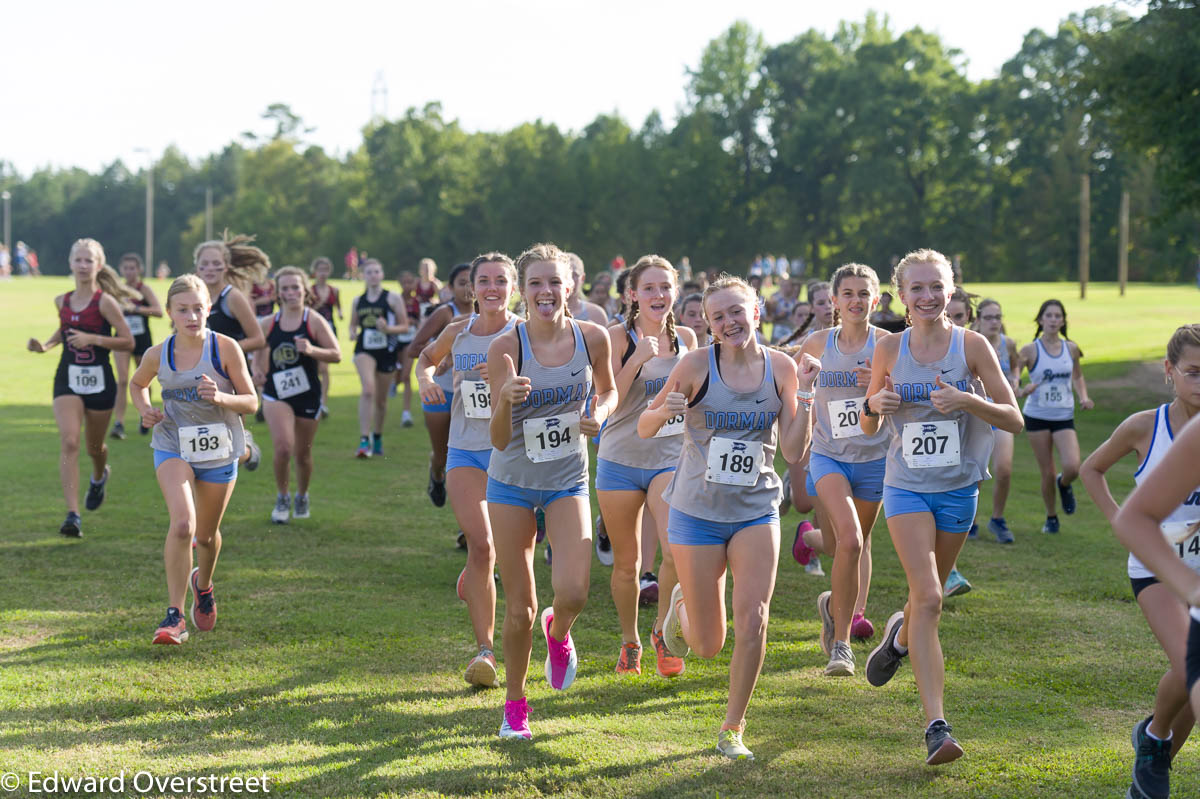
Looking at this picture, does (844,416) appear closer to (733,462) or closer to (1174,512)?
(733,462)

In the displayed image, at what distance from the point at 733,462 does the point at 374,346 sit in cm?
1038

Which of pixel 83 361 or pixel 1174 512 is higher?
pixel 83 361

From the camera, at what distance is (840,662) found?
6.55 m

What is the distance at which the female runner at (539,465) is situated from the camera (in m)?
5.62

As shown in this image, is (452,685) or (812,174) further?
(812,174)

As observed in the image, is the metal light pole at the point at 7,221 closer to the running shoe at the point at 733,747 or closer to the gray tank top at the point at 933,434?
the gray tank top at the point at 933,434

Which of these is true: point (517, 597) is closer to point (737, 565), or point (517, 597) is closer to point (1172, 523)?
point (737, 565)

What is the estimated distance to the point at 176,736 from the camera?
555cm

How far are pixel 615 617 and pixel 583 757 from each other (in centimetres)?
265

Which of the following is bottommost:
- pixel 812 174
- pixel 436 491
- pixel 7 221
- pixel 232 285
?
pixel 436 491

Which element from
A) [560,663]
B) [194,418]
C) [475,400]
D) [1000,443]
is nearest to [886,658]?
[560,663]

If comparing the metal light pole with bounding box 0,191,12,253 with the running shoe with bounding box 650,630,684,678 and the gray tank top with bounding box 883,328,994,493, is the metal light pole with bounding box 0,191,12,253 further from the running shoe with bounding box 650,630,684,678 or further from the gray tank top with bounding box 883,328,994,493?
the gray tank top with bounding box 883,328,994,493

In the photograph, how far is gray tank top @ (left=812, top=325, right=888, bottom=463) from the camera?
6801mm

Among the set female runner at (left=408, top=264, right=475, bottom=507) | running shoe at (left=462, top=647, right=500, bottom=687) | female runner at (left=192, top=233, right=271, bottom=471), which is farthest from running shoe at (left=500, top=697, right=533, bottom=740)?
female runner at (left=408, top=264, right=475, bottom=507)
